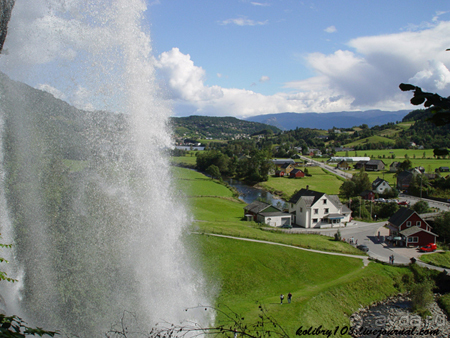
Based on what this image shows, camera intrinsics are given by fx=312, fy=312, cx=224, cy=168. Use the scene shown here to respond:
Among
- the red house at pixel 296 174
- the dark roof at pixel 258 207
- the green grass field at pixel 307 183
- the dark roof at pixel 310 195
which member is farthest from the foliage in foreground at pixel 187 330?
the red house at pixel 296 174

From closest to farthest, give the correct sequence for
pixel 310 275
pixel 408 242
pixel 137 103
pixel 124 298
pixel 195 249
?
pixel 124 298
pixel 137 103
pixel 195 249
pixel 310 275
pixel 408 242

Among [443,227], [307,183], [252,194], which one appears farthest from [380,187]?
[443,227]

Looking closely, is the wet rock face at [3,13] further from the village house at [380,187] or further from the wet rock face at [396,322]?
the village house at [380,187]

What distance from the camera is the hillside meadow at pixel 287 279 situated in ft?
75.7

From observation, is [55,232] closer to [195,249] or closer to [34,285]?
[34,285]

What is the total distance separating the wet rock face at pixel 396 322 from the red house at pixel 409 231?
15.5m

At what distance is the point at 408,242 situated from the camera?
4381 cm

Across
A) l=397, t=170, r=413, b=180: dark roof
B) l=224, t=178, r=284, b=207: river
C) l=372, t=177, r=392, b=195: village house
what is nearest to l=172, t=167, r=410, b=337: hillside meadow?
l=224, t=178, r=284, b=207: river

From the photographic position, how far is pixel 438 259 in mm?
38594

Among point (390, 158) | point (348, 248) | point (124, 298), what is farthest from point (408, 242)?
point (390, 158)

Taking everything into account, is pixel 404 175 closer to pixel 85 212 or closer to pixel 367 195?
pixel 367 195

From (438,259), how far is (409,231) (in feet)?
20.3

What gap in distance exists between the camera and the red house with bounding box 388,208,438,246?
144ft

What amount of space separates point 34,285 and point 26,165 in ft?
16.5
